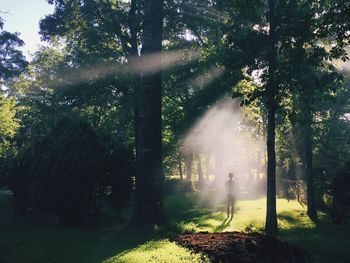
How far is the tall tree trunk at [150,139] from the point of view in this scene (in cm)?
1391

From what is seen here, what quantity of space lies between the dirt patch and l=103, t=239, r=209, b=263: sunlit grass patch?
31 centimetres

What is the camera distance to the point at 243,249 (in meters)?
8.74

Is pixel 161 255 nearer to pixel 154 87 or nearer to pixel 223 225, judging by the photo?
pixel 154 87

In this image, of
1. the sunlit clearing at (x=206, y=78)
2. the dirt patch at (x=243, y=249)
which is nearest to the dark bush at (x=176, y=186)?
the sunlit clearing at (x=206, y=78)

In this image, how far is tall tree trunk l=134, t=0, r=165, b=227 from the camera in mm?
13914

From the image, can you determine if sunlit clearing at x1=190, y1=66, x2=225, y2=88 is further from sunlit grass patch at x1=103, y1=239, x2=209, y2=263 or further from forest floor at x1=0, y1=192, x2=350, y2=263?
sunlit grass patch at x1=103, y1=239, x2=209, y2=263

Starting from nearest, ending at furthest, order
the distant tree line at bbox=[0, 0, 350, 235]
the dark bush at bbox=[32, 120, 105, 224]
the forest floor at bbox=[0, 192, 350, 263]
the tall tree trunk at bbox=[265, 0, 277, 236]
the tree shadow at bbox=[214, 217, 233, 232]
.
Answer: the forest floor at bbox=[0, 192, 350, 263], the distant tree line at bbox=[0, 0, 350, 235], the tall tree trunk at bbox=[265, 0, 277, 236], the dark bush at bbox=[32, 120, 105, 224], the tree shadow at bbox=[214, 217, 233, 232]

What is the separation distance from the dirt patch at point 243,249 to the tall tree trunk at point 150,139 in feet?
12.2

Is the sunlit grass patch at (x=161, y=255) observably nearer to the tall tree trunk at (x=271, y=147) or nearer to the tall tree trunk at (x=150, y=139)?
the tall tree trunk at (x=150, y=139)

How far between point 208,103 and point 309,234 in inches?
641

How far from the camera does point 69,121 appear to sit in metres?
17.4

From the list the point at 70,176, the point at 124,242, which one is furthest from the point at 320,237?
the point at 70,176

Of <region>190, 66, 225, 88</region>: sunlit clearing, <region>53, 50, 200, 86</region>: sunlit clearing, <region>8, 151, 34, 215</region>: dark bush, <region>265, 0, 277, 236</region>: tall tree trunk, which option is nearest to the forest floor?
<region>265, 0, 277, 236</region>: tall tree trunk

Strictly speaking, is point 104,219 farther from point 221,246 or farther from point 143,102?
point 221,246
